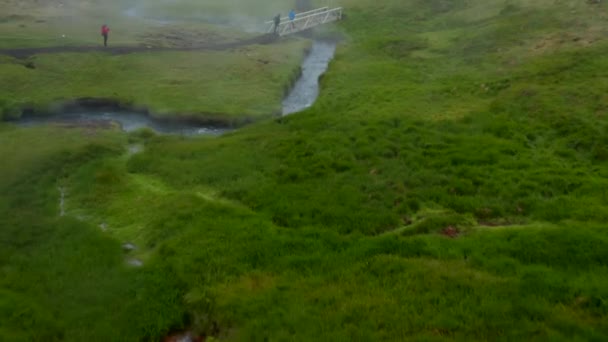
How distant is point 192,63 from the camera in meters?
52.9

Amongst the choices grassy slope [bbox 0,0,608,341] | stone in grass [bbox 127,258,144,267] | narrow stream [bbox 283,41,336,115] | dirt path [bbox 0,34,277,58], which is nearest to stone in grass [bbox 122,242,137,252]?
grassy slope [bbox 0,0,608,341]

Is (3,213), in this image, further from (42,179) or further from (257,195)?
(257,195)

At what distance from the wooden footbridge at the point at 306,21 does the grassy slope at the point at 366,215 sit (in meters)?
25.8

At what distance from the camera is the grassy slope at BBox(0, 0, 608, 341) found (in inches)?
734

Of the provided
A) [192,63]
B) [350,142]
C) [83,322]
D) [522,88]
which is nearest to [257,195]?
[350,142]

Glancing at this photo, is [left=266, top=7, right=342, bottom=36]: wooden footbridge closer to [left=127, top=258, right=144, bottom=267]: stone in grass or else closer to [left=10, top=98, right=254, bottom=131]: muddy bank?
[left=10, top=98, right=254, bottom=131]: muddy bank

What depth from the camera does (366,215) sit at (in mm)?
25594

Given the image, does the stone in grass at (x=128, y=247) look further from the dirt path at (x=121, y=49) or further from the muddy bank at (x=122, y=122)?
the dirt path at (x=121, y=49)

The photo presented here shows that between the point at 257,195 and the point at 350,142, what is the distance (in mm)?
8079

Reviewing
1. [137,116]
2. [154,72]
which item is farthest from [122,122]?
[154,72]

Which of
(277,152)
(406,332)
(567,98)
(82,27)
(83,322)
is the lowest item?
(83,322)

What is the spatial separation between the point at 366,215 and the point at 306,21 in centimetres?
5002

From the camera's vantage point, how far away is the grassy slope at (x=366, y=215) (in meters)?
18.6

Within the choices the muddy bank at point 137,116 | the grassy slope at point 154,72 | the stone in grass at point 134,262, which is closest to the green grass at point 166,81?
the grassy slope at point 154,72
